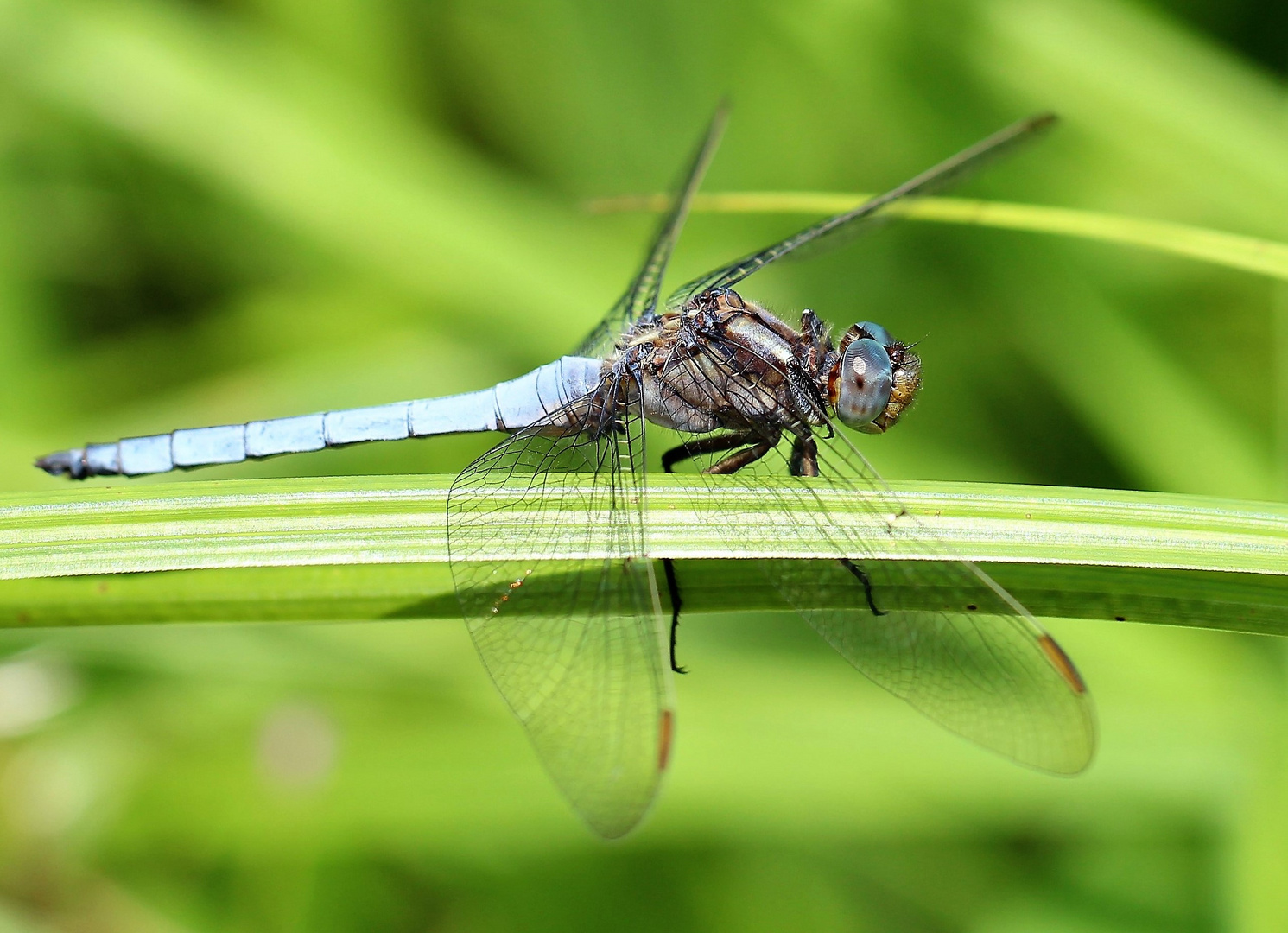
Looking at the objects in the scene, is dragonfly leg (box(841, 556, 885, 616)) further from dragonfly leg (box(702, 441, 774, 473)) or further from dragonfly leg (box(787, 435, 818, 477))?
dragonfly leg (box(702, 441, 774, 473))

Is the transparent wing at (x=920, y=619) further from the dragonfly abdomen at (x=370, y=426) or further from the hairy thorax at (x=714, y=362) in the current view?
the dragonfly abdomen at (x=370, y=426)

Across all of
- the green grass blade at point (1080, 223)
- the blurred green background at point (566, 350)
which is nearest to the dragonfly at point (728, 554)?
the green grass blade at point (1080, 223)

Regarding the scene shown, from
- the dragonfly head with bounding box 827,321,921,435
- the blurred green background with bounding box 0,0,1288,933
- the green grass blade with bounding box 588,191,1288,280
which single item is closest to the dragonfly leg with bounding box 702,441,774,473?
the dragonfly head with bounding box 827,321,921,435

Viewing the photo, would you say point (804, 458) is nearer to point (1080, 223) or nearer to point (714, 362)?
point (714, 362)

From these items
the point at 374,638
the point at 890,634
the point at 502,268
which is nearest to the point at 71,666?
the point at 374,638

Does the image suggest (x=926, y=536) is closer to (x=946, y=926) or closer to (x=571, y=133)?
(x=946, y=926)

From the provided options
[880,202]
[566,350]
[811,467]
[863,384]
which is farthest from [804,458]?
[566,350]
